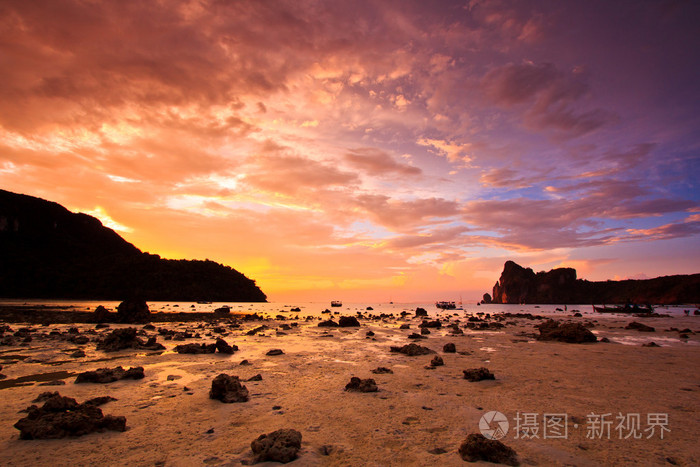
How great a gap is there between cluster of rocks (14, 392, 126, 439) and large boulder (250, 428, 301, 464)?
135 inches

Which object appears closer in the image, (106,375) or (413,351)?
(106,375)

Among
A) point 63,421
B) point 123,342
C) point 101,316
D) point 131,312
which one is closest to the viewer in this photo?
point 63,421

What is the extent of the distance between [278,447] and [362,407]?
3.37 m

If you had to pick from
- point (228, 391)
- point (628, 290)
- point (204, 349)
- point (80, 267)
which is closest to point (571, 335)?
point (228, 391)

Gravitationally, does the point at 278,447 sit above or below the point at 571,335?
above

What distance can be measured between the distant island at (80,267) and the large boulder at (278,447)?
314ft

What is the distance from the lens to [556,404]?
811cm

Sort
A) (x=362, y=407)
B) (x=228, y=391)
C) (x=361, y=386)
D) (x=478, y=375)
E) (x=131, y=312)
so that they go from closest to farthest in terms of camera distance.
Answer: (x=362, y=407)
(x=228, y=391)
(x=361, y=386)
(x=478, y=375)
(x=131, y=312)

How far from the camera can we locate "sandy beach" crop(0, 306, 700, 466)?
5371 mm

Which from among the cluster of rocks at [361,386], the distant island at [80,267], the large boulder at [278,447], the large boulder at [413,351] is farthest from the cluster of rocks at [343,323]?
the distant island at [80,267]

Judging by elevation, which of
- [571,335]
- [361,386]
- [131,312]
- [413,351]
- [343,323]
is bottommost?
[343,323]

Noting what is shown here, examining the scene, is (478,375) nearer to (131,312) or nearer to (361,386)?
(361,386)

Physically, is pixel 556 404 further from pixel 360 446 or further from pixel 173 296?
pixel 173 296

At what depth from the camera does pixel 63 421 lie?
608 centimetres
